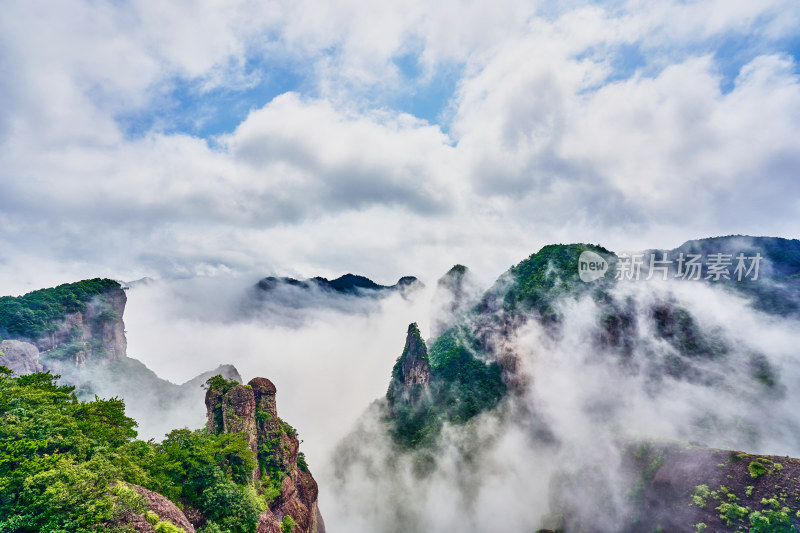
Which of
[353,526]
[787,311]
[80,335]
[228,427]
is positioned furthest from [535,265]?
[80,335]

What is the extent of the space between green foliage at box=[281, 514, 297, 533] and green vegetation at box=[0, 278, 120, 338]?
344ft

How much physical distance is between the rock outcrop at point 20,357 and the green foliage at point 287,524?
82.5 meters

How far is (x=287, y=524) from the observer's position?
55.3 m

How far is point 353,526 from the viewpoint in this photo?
128 metres

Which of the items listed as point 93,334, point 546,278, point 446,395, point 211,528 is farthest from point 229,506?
point 546,278

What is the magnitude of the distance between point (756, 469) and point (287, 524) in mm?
80058

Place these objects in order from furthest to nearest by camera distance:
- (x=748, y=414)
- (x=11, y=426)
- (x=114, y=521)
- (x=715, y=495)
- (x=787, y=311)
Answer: (x=787, y=311) < (x=748, y=414) < (x=715, y=495) < (x=11, y=426) < (x=114, y=521)

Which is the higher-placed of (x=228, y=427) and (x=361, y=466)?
(x=228, y=427)

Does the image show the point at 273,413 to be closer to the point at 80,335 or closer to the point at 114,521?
the point at 114,521

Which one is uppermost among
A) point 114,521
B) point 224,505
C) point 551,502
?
point 114,521

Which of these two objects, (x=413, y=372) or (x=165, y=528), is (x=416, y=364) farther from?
(x=165, y=528)

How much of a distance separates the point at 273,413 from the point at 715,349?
135 m

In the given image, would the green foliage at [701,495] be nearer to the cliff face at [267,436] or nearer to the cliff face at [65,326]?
the cliff face at [267,436]

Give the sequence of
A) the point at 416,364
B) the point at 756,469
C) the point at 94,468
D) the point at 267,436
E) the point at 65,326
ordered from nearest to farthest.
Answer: the point at 94,468 → the point at 756,469 → the point at 267,436 → the point at 65,326 → the point at 416,364
